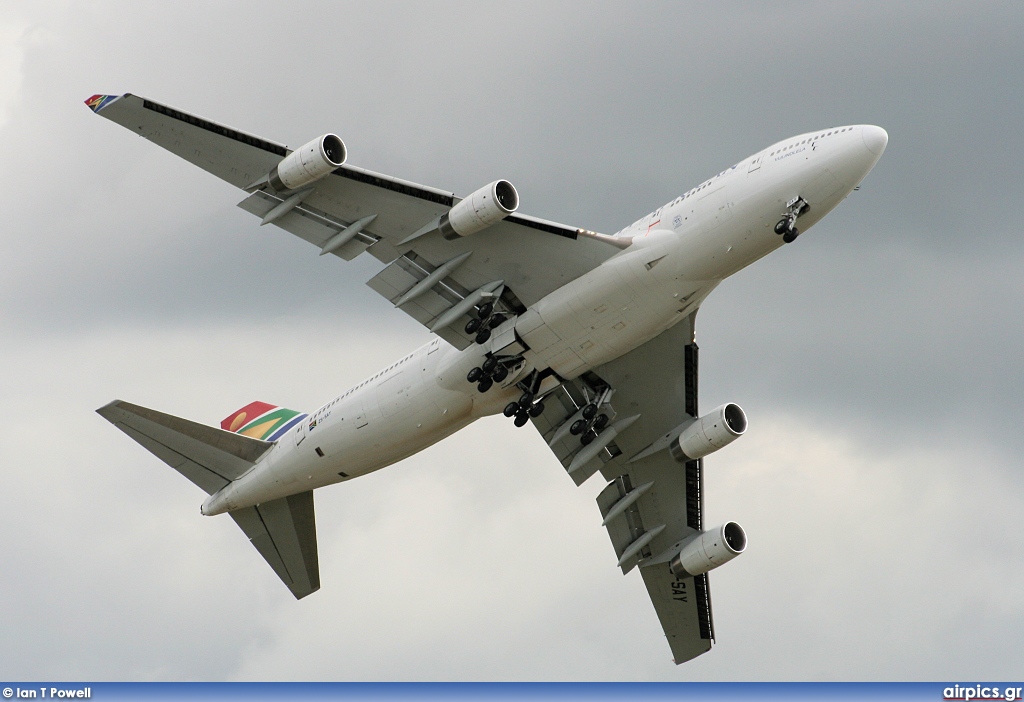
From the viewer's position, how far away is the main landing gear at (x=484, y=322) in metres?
38.2

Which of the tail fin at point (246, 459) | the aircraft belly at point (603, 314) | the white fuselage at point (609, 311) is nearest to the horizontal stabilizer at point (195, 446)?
the tail fin at point (246, 459)

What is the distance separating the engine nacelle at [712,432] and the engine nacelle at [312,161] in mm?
16802

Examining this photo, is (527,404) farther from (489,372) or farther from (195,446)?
(195,446)

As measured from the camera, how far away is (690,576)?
47281mm

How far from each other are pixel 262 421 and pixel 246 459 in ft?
7.57

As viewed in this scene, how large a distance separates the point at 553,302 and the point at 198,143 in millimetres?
11498

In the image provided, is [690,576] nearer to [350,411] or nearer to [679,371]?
[679,371]

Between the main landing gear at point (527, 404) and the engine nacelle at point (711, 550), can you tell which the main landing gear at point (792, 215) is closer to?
the main landing gear at point (527, 404)

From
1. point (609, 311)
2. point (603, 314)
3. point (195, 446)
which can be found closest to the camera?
point (609, 311)

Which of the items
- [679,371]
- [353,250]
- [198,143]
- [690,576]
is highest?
[198,143]

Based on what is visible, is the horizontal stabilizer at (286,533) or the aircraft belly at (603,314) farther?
the horizontal stabilizer at (286,533)

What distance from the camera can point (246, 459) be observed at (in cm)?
4456

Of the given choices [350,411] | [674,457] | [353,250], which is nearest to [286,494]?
[350,411]

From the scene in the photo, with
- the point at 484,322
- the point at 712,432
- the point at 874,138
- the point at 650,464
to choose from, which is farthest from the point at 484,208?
the point at 650,464
